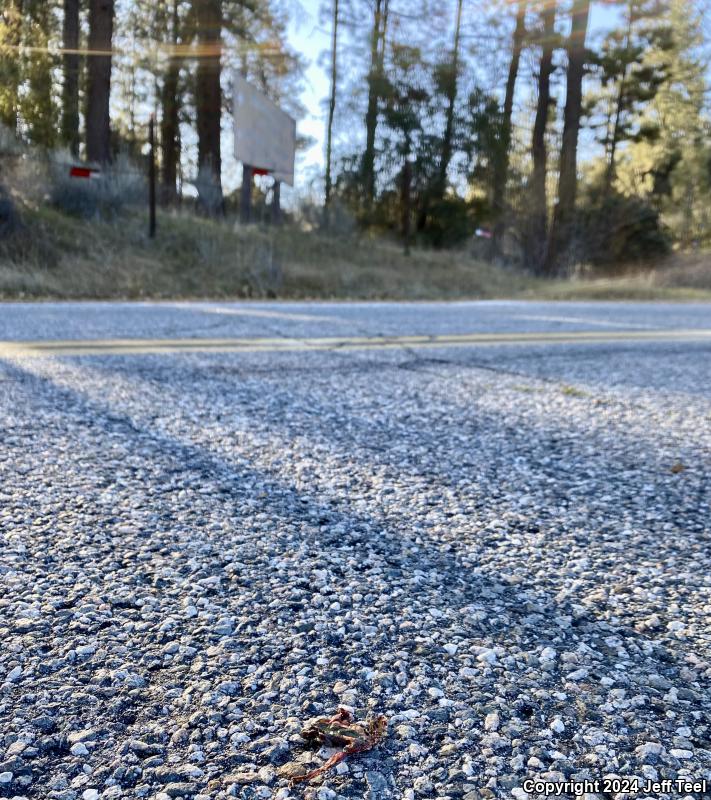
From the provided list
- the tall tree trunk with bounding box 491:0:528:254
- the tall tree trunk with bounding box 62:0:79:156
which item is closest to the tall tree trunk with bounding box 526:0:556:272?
the tall tree trunk with bounding box 491:0:528:254

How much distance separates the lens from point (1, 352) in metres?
3.65

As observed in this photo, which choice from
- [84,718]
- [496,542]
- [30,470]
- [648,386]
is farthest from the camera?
[648,386]

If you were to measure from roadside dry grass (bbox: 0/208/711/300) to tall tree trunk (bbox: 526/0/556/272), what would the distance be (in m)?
3.67

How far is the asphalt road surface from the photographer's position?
0.92m

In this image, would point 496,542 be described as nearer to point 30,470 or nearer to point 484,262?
point 30,470

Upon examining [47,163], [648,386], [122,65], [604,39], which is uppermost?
[604,39]

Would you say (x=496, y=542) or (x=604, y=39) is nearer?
(x=496, y=542)

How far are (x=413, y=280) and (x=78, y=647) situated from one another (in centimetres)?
1264

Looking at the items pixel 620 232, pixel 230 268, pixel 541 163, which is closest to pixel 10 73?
pixel 230 268

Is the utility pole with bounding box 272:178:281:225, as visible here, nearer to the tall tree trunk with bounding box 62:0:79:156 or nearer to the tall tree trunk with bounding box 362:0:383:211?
the tall tree trunk with bounding box 362:0:383:211

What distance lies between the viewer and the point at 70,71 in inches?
639

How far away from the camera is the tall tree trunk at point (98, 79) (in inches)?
570

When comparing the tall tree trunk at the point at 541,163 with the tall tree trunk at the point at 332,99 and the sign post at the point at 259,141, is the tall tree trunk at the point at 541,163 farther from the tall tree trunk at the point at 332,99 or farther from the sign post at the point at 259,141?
the sign post at the point at 259,141

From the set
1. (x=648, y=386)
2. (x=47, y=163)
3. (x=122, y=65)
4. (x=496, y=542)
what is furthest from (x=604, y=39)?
(x=496, y=542)
